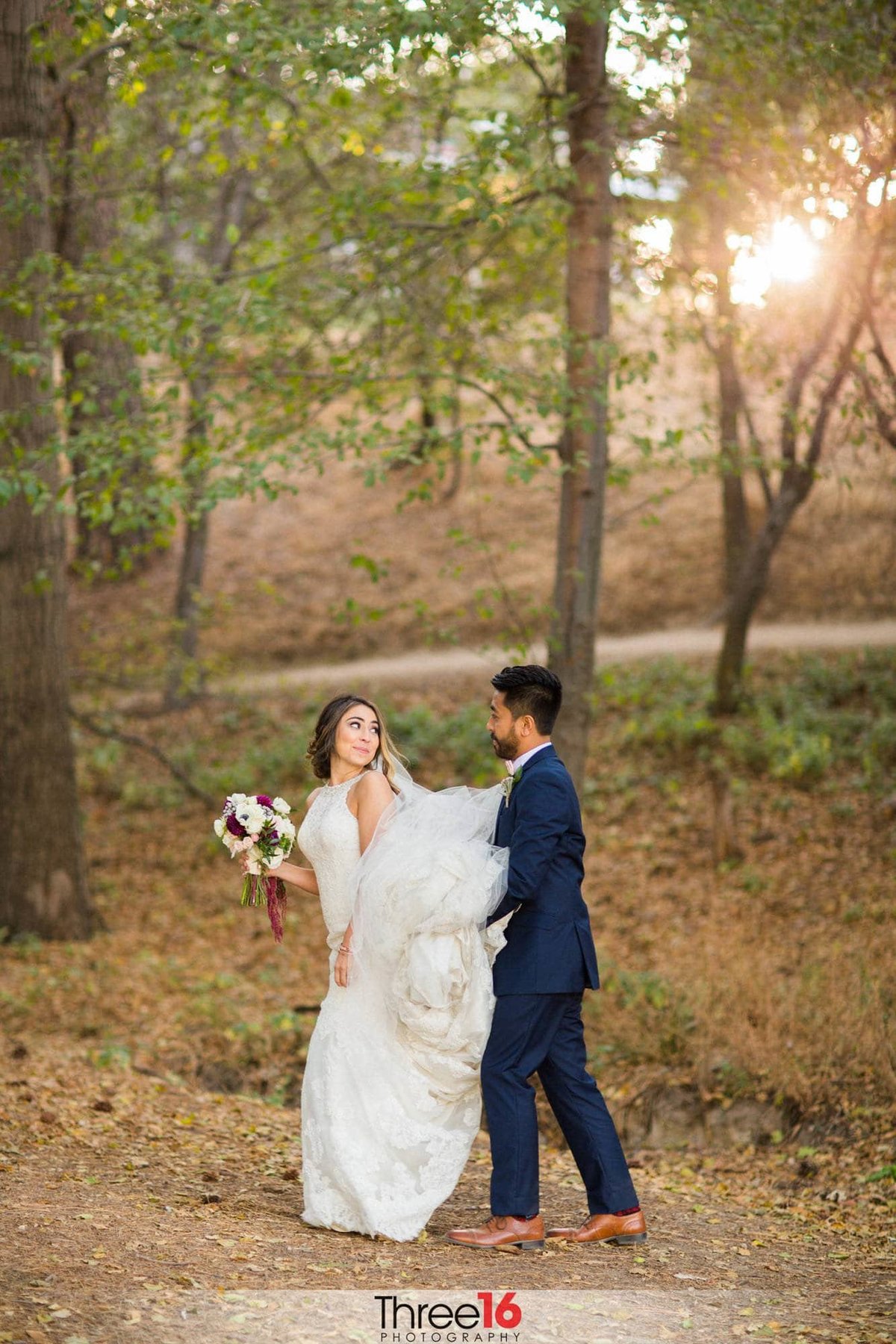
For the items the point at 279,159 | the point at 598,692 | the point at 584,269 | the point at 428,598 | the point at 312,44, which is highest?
the point at 279,159

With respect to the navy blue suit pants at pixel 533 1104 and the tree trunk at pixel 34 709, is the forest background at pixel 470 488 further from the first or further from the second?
the navy blue suit pants at pixel 533 1104

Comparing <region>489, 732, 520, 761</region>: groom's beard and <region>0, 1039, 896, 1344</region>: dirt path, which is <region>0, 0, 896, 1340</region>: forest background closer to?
<region>0, 1039, 896, 1344</region>: dirt path

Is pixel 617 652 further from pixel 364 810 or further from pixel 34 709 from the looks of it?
pixel 364 810

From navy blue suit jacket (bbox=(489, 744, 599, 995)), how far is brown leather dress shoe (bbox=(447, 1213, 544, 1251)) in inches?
33.4

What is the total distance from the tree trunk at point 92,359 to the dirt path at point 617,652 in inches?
159

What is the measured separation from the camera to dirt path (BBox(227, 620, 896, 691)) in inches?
627

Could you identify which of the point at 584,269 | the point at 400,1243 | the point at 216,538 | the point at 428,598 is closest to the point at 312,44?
the point at 584,269

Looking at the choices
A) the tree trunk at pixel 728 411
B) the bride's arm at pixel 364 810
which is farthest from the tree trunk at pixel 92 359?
the tree trunk at pixel 728 411

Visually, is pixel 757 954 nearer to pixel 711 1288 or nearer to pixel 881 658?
pixel 711 1288

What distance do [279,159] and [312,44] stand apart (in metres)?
6.17

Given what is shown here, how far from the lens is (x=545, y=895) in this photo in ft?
15.8

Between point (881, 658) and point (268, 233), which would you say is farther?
point (268, 233)

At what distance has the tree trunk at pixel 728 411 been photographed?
371 inches

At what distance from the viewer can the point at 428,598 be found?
20.3 m
